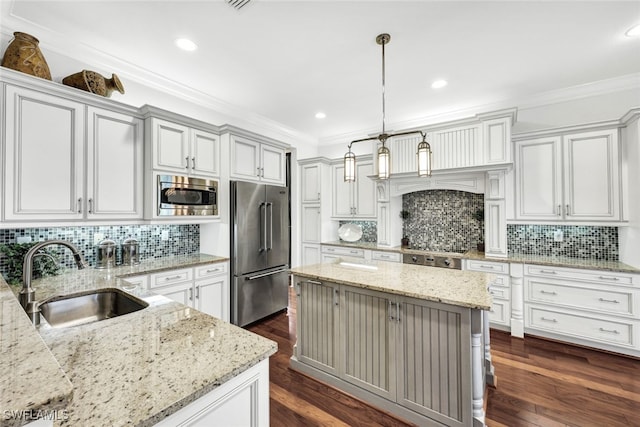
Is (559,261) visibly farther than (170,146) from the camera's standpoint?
Yes

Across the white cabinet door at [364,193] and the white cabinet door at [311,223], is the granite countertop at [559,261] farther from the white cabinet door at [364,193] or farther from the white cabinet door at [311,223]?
the white cabinet door at [311,223]

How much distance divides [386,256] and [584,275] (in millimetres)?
2185

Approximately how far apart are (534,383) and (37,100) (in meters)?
4.60

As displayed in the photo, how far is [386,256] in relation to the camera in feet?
13.8

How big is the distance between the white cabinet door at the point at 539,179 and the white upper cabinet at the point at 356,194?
1.97 m

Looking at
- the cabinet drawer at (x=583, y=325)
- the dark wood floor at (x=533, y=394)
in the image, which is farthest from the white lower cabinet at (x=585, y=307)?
the dark wood floor at (x=533, y=394)

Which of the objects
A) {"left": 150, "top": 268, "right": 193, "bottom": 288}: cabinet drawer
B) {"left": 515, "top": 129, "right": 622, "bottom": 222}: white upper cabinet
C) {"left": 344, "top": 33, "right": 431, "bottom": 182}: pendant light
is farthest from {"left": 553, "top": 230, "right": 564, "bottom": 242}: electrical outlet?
{"left": 150, "top": 268, "right": 193, "bottom": 288}: cabinet drawer

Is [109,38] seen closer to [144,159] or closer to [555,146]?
[144,159]

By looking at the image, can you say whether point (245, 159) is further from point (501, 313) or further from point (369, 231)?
point (501, 313)

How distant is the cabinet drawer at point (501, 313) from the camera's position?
3.26m

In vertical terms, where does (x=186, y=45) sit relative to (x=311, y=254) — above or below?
above

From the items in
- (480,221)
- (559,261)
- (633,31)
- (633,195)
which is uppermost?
(633,31)

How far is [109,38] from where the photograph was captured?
248cm

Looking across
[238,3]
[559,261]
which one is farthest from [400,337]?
[238,3]
